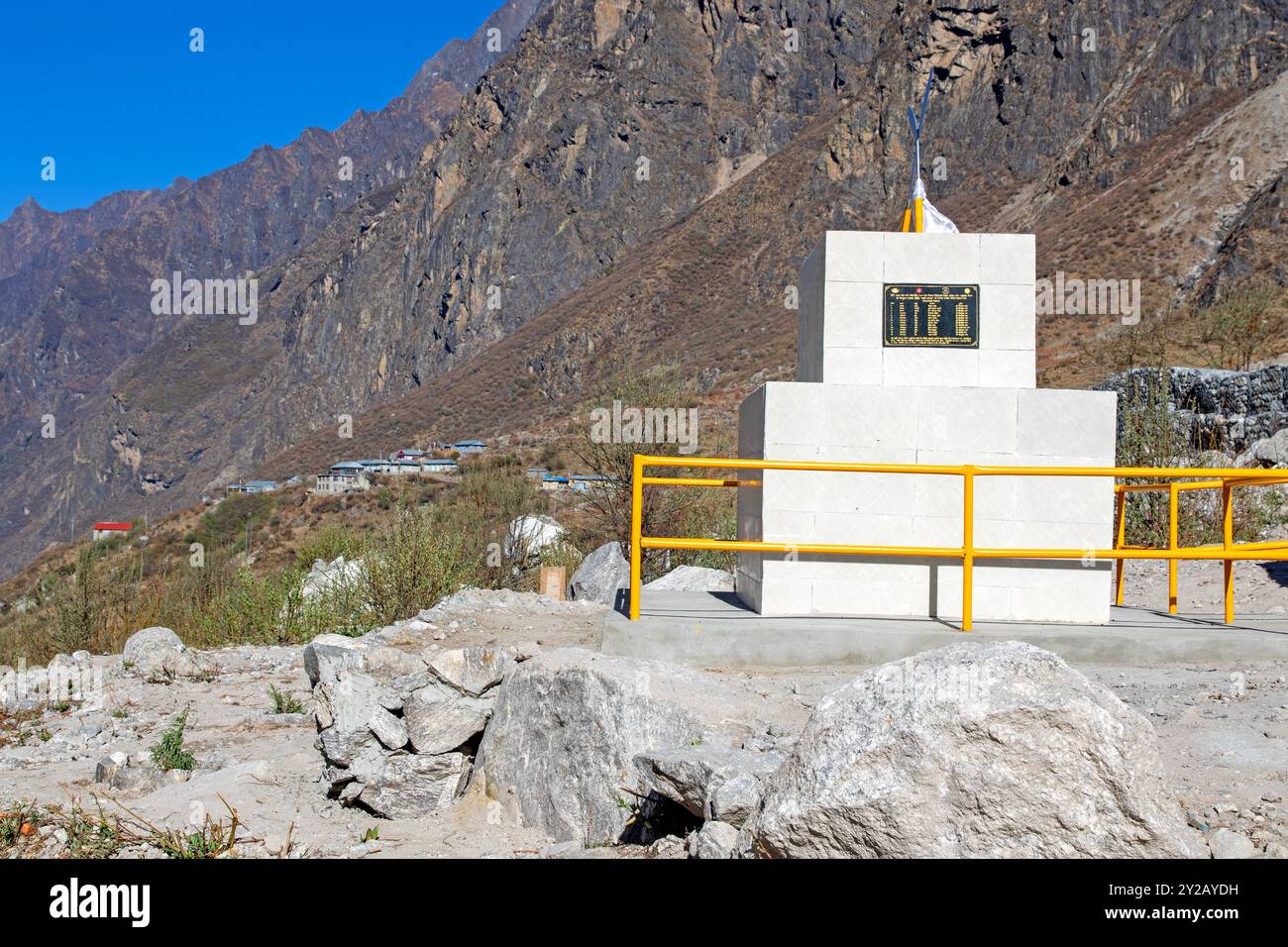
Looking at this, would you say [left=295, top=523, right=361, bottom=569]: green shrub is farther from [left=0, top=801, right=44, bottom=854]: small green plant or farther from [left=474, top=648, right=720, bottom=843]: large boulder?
[left=474, top=648, right=720, bottom=843]: large boulder

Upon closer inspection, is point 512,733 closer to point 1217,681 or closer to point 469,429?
point 1217,681

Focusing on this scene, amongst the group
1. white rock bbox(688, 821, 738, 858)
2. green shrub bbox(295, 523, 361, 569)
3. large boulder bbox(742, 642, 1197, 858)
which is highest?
large boulder bbox(742, 642, 1197, 858)

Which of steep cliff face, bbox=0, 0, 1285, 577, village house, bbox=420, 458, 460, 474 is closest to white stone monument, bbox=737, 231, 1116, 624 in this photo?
steep cliff face, bbox=0, 0, 1285, 577

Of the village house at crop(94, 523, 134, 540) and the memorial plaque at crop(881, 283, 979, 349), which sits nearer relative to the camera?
the memorial plaque at crop(881, 283, 979, 349)

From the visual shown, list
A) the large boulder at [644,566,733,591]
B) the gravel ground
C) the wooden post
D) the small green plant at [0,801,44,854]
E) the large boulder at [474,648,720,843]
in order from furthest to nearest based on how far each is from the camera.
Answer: the large boulder at [644,566,733,591], the wooden post, the large boulder at [474,648,720,843], the small green plant at [0,801,44,854], the gravel ground

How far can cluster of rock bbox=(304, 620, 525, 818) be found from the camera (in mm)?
5695

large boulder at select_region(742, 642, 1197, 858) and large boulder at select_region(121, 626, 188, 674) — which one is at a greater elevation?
large boulder at select_region(742, 642, 1197, 858)

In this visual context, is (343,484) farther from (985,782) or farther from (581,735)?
(985,782)

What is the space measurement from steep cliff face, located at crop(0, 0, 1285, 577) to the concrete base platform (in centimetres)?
2378

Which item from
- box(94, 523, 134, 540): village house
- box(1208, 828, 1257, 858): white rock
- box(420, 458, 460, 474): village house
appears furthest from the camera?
box(94, 523, 134, 540): village house

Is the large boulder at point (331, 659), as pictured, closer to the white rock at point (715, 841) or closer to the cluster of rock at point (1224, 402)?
the white rock at point (715, 841)
